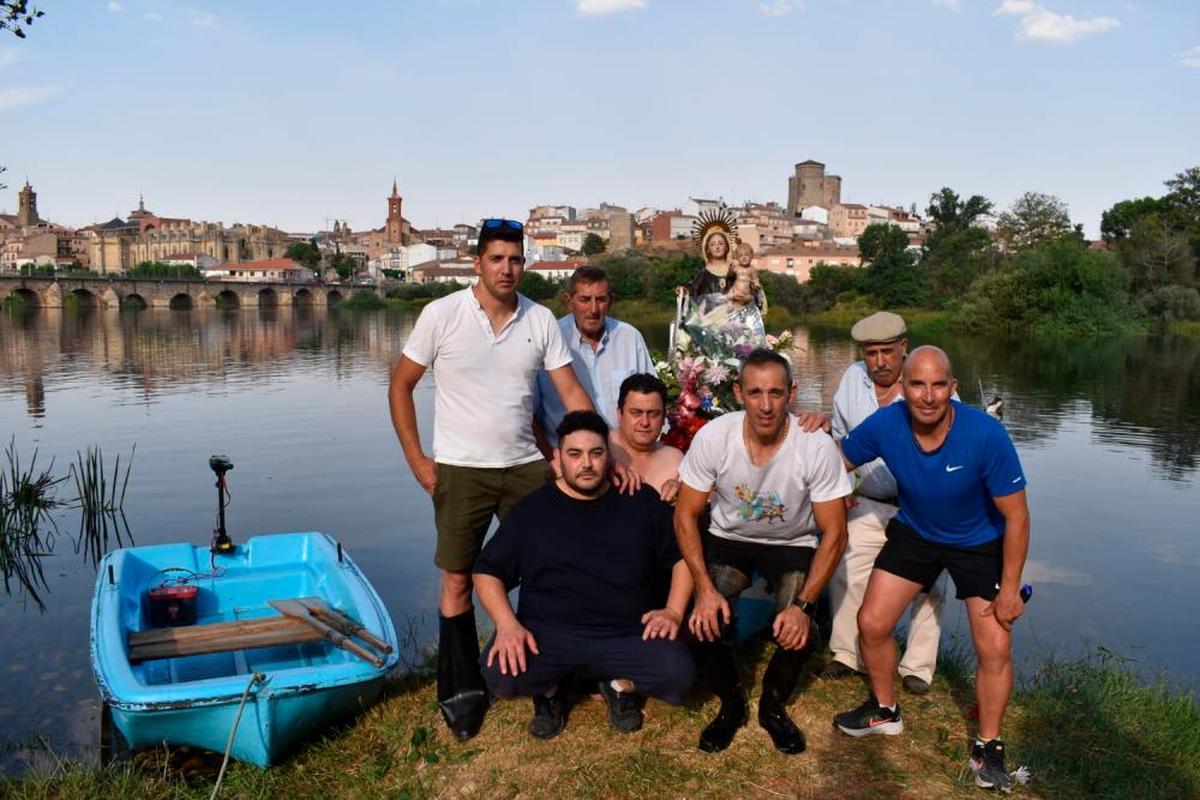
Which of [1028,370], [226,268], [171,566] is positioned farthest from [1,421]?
[226,268]

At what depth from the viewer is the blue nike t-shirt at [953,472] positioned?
384cm

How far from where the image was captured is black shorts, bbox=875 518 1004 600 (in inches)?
157

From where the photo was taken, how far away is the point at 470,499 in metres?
4.55

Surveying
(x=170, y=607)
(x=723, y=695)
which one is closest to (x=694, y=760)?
(x=723, y=695)

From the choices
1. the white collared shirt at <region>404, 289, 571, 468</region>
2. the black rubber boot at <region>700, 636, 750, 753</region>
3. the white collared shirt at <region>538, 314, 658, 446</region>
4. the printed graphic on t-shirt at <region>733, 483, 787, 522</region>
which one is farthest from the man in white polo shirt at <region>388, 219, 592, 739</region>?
the black rubber boot at <region>700, 636, 750, 753</region>

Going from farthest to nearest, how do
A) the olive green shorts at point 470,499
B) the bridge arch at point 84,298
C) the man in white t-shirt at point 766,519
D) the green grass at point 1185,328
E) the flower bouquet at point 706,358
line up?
the bridge arch at point 84,298, the green grass at point 1185,328, the flower bouquet at point 706,358, the olive green shorts at point 470,499, the man in white t-shirt at point 766,519

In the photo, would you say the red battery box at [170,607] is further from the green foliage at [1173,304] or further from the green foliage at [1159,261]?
the green foliage at [1159,261]

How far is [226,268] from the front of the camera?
435 feet

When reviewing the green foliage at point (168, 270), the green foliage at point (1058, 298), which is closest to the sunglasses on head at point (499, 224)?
the green foliage at point (1058, 298)

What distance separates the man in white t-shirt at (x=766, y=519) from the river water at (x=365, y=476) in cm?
346

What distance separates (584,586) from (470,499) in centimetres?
73

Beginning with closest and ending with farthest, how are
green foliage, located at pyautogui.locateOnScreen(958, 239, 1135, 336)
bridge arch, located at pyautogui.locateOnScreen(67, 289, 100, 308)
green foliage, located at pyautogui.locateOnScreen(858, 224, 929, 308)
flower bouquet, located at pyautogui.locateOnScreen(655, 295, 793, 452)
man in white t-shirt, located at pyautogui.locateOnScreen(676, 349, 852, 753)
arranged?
man in white t-shirt, located at pyautogui.locateOnScreen(676, 349, 852, 753), flower bouquet, located at pyautogui.locateOnScreen(655, 295, 793, 452), green foliage, located at pyautogui.locateOnScreen(958, 239, 1135, 336), green foliage, located at pyautogui.locateOnScreen(858, 224, 929, 308), bridge arch, located at pyautogui.locateOnScreen(67, 289, 100, 308)

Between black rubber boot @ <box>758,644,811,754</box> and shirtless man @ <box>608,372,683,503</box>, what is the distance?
93cm

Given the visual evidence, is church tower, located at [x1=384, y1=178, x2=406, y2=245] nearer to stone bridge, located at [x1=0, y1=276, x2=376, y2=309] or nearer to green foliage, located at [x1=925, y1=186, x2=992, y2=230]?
stone bridge, located at [x1=0, y1=276, x2=376, y2=309]
